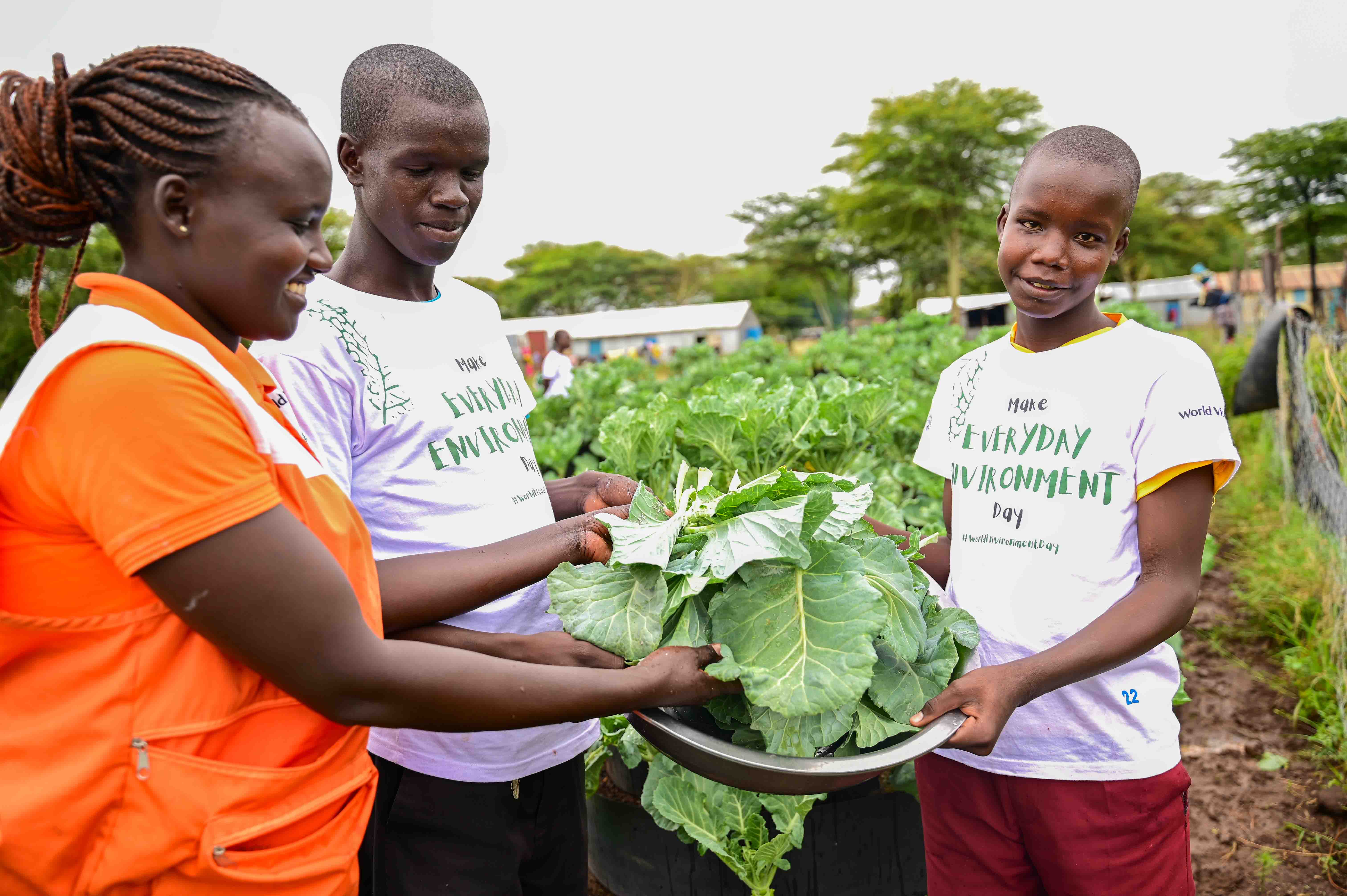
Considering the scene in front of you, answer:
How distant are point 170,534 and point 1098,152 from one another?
175 cm

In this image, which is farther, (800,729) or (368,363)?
(368,363)

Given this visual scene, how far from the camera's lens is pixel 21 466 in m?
0.93

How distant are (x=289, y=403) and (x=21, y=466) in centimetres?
53

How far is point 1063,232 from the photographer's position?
5.70 ft

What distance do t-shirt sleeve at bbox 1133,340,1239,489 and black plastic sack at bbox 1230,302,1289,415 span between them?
681 centimetres

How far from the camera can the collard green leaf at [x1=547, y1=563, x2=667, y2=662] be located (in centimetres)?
150

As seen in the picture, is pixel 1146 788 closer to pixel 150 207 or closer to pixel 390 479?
pixel 390 479

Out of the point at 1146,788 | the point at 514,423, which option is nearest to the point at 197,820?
the point at 514,423

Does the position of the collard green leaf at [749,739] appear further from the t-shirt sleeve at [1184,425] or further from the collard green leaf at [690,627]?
the t-shirt sleeve at [1184,425]

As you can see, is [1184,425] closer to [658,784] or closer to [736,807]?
[736,807]

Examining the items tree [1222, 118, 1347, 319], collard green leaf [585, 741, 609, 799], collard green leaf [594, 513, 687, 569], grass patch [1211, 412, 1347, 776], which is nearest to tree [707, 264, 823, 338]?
tree [1222, 118, 1347, 319]

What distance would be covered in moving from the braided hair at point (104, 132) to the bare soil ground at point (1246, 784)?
3552mm

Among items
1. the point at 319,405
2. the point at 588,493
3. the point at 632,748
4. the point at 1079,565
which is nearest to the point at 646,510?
the point at 588,493

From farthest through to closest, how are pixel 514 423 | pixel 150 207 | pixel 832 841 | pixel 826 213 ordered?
pixel 826 213 → pixel 832 841 → pixel 514 423 → pixel 150 207
